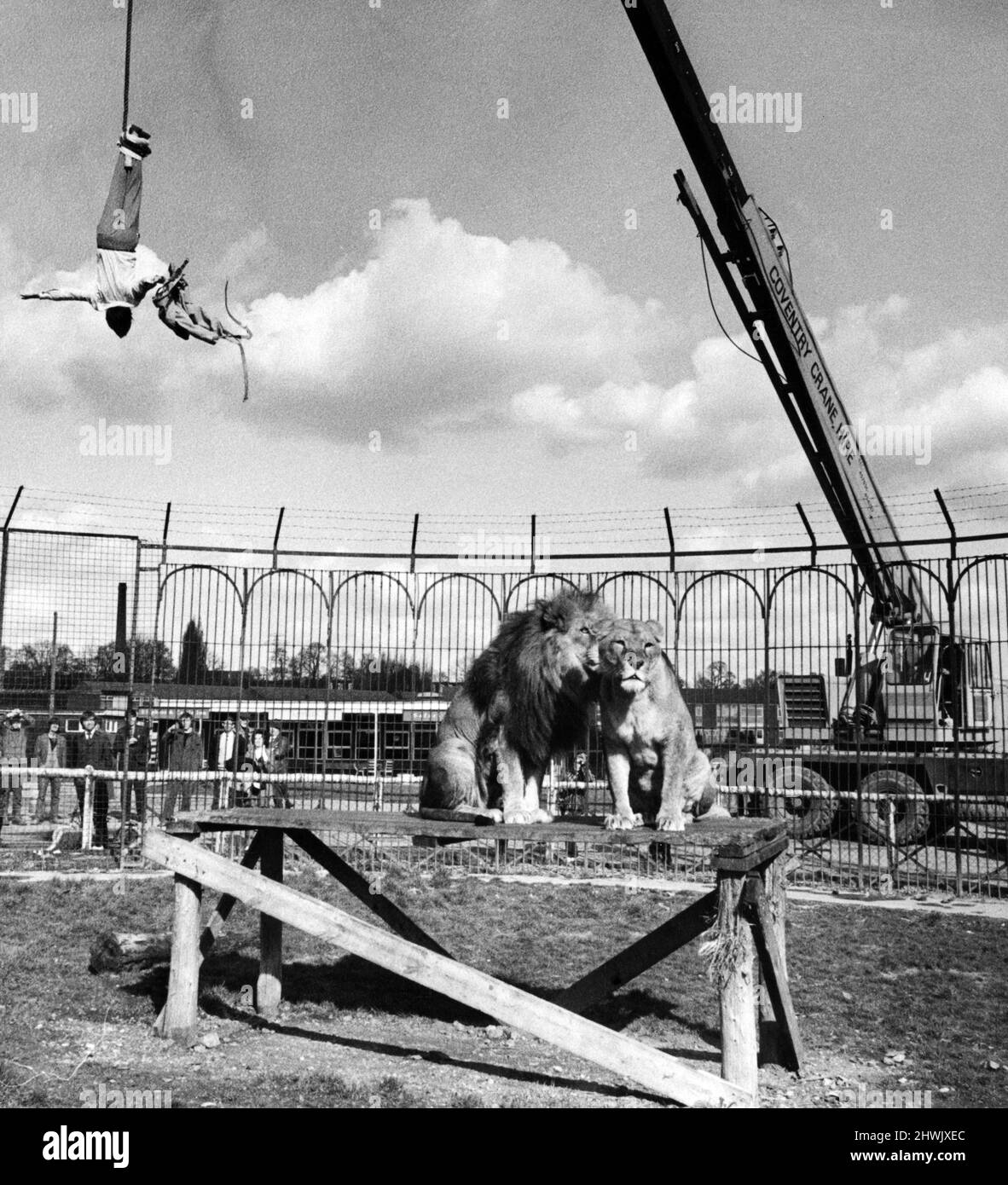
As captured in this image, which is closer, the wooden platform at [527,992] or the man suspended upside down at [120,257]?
the wooden platform at [527,992]

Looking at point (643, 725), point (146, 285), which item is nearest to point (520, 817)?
point (643, 725)

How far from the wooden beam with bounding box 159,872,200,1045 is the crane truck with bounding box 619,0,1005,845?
7855 mm

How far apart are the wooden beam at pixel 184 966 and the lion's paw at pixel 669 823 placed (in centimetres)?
282

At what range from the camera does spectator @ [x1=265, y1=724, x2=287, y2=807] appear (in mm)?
13336

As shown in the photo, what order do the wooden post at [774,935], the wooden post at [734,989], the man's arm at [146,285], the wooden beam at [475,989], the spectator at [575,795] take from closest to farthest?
the wooden beam at [475,989] < the wooden post at [734,989] < the wooden post at [774,935] < the man's arm at [146,285] < the spectator at [575,795]

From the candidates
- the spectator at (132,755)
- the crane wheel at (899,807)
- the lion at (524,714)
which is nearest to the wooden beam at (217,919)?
the lion at (524,714)

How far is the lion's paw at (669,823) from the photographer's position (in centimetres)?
563

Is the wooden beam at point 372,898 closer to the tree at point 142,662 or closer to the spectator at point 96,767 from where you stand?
the tree at point 142,662

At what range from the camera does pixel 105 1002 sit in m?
6.78

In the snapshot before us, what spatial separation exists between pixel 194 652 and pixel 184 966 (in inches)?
332

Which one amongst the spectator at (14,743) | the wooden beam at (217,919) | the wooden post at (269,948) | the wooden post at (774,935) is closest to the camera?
the wooden post at (774,935)

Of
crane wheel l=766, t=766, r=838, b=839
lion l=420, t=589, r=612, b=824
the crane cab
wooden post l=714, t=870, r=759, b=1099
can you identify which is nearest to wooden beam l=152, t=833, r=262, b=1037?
lion l=420, t=589, r=612, b=824

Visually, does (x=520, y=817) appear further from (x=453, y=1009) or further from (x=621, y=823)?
(x=453, y=1009)

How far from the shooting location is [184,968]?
6.16 metres
